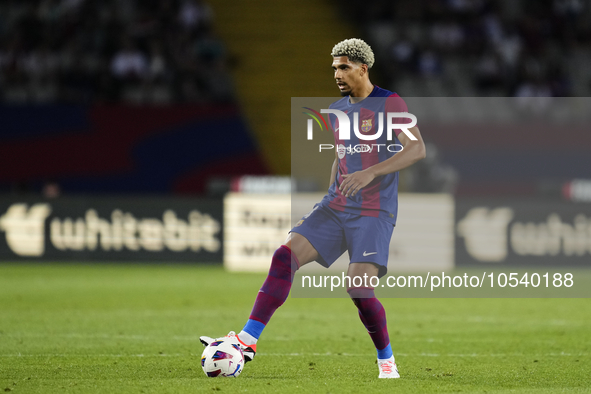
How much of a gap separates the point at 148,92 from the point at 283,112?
3147 mm

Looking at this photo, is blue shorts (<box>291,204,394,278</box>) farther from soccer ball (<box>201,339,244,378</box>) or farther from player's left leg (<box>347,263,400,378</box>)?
soccer ball (<box>201,339,244,378</box>)

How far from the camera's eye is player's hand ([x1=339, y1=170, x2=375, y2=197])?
5742 mm

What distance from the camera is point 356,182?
5.76 m

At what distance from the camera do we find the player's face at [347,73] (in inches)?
232

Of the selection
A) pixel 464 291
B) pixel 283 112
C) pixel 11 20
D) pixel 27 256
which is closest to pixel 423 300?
pixel 464 291

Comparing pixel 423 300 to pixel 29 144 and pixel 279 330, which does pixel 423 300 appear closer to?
pixel 279 330

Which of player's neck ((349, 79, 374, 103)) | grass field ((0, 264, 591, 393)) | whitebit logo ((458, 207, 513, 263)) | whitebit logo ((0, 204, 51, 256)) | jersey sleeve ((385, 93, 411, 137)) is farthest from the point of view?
whitebit logo ((0, 204, 51, 256))

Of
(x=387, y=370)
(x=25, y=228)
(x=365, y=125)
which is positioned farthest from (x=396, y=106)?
(x=25, y=228)

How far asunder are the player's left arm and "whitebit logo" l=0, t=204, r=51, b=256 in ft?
34.1

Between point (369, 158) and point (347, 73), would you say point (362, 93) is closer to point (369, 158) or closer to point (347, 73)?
point (347, 73)

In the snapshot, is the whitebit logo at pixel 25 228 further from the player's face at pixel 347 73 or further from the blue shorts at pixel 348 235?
the player's face at pixel 347 73

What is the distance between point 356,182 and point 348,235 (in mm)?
375

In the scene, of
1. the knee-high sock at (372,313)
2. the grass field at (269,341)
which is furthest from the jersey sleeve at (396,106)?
the grass field at (269,341)

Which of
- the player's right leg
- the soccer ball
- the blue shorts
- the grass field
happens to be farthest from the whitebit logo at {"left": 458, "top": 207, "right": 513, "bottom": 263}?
the soccer ball
